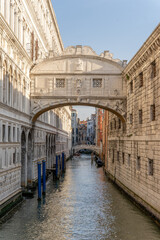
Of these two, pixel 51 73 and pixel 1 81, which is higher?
pixel 51 73

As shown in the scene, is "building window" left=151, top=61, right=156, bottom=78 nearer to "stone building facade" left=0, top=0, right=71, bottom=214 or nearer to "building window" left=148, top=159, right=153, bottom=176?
"building window" left=148, top=159, right=153, bottom=176

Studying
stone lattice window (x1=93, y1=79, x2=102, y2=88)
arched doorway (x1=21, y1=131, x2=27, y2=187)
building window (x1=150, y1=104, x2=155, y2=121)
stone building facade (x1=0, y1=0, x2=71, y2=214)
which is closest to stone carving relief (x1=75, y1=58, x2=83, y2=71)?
stone lattice window (x1=93, y1=79, x2=102, y2=88)

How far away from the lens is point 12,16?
17125 millimetres

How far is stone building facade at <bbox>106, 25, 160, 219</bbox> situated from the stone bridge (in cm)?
93

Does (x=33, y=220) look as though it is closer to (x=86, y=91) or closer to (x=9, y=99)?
(x=9, y=99)

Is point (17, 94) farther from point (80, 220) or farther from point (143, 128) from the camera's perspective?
point (80, 220)

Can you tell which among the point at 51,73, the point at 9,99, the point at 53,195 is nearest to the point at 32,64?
the point at 51,73

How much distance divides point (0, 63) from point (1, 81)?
84cm

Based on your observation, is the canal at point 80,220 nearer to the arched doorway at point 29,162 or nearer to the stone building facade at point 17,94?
the stone building facade at point 17,94

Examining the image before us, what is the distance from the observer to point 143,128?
17234 millimetres

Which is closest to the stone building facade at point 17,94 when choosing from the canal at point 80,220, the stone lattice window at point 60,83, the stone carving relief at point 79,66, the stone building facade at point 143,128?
the canal at point 80,220

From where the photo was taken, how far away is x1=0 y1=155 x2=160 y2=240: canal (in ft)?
42.5

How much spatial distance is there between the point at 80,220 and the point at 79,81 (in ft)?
33.6

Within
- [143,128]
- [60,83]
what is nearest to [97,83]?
[60,83]
